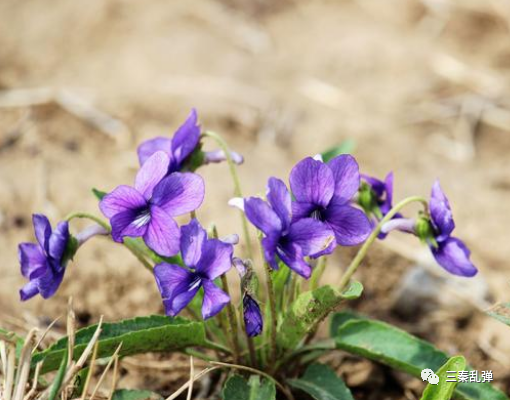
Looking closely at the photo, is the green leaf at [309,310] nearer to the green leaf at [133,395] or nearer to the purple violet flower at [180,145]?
the green leaf at [133,395]

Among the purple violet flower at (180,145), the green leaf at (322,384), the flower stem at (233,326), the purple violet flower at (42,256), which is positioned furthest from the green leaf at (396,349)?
the purple violet flower at (42,256)

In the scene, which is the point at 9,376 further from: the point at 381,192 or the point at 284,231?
the point at 381,192

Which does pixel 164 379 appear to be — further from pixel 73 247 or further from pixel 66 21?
pixel 66 21

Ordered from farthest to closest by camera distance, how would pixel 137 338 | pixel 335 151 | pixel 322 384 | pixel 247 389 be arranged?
pixel 335 151 → pixel 322 384 → pixel 247 389 → pixel 137 338

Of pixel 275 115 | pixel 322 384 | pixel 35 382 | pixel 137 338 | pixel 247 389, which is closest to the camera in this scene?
pixel 35 382

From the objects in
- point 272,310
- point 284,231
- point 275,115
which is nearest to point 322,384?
point 272,310

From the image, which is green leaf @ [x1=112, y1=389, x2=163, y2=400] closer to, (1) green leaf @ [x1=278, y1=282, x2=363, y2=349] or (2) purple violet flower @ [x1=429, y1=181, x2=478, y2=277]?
(1) green leaf @ [x1=278, y1=282, x2=363, y2=349]

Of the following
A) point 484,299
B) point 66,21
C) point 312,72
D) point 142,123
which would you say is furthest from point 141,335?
point 66,21
